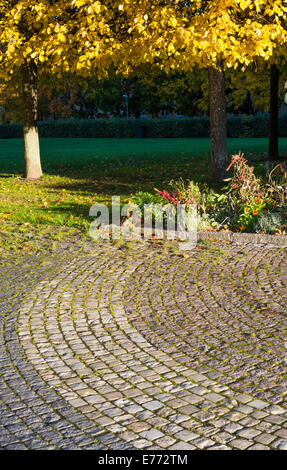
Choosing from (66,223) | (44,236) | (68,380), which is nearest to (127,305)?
(68,380)

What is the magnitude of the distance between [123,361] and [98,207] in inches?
278

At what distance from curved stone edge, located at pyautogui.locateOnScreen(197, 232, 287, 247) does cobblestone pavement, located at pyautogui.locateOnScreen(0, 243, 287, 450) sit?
28.6 inches

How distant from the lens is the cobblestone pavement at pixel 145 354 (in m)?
3.75

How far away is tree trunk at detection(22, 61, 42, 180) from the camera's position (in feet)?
54.9

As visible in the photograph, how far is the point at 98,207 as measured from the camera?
38.1 ft

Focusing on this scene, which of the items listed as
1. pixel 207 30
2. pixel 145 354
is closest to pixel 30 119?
pixel 207 30

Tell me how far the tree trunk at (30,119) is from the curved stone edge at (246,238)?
948 centimetres

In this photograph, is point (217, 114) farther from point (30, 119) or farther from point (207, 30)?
point (30, 119)

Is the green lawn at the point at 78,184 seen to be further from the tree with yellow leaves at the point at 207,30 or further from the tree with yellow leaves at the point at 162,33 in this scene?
the tree with yellow leaves at the point at 207,30

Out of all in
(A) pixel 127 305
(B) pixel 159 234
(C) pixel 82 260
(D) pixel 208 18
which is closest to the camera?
(A) pixel 127 305

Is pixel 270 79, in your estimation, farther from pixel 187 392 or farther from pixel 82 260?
pixel 187 392

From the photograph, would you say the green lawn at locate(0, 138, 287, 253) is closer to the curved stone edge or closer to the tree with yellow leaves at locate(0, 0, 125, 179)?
the curved stone edge

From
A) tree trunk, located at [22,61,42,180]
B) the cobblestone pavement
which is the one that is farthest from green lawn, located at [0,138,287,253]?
the cobblestone pavement
